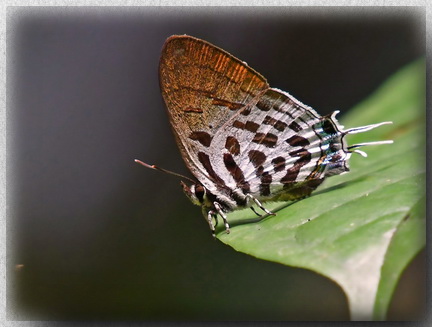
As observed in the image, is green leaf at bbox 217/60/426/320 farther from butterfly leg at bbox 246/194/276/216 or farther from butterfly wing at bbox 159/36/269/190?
butterfly wing at bbox 159/36/269/190

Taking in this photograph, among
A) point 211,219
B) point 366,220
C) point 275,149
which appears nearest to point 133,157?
point 211,219

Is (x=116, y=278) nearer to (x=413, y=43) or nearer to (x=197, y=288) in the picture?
(x=197, y=288)

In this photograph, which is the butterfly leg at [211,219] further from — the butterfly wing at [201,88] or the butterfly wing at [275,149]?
the butterfly wing at [201,88]

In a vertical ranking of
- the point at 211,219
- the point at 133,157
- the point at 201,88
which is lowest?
the point at 211,219

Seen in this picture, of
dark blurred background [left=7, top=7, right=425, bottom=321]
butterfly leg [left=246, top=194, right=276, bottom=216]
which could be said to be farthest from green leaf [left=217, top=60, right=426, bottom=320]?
dark blurred background [left=7, top=7, right=425, bottom=321]

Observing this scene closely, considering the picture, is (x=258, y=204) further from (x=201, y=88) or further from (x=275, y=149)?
(x=201, y=88)
